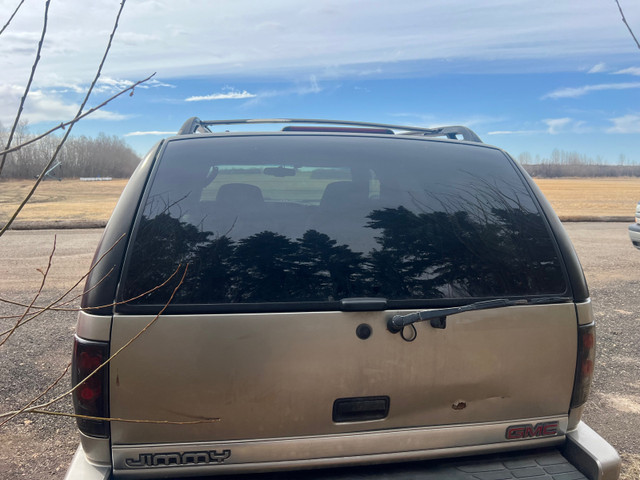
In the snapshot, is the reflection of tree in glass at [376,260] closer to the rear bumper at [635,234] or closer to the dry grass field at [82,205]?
the dry grass field at [82,205]

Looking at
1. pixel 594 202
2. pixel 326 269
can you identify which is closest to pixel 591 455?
pixel 326 269

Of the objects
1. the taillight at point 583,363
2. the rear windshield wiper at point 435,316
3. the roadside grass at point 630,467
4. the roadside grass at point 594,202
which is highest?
the rear windshield wiper at point 435,316

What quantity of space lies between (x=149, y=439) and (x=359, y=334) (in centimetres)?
85

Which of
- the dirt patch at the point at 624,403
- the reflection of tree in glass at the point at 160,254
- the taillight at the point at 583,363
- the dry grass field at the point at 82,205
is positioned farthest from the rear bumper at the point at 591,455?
the dry grass field at the point at 82,205

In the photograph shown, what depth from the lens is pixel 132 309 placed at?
6.13 ft

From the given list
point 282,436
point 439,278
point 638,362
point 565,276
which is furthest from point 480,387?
point 638,362

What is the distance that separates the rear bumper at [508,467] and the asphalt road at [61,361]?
1.56m

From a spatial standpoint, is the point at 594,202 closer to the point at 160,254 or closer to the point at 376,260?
the point at 376,260

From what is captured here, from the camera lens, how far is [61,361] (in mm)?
4867

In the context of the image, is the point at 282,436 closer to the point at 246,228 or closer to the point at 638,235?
the point at 246,228

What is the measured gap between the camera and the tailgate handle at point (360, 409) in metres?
1.97

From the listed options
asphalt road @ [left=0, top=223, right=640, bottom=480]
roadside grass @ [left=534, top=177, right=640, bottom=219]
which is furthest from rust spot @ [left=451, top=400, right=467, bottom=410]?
roadside grass @ [left=534, top=177, right=640, bottom=219]

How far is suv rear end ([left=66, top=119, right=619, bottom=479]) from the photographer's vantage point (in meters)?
1.88

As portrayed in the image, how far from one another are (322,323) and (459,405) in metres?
0.67
